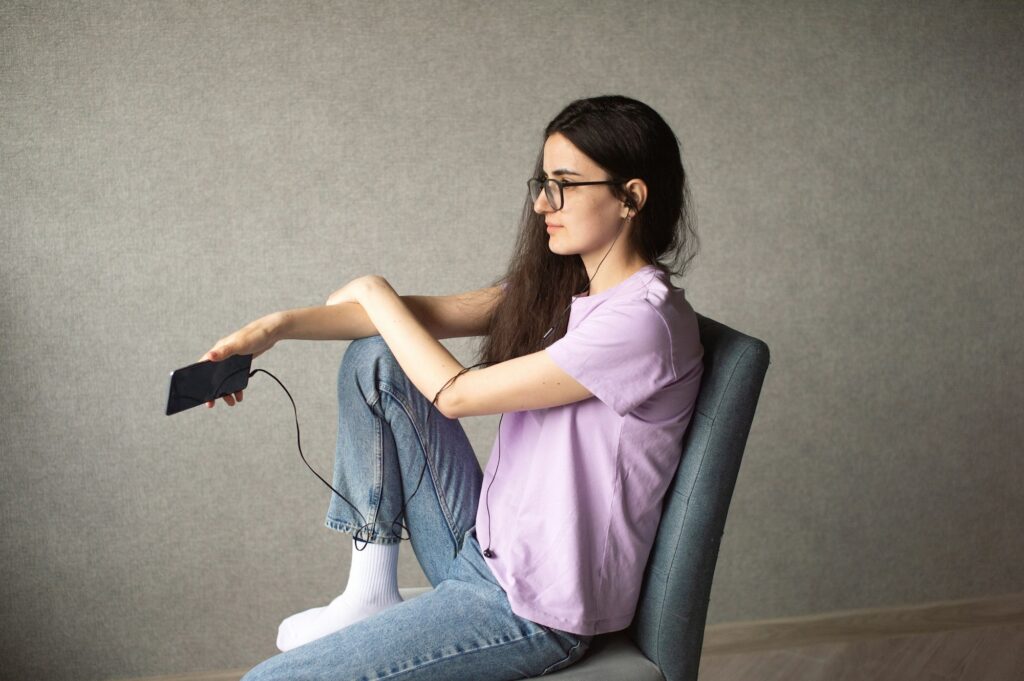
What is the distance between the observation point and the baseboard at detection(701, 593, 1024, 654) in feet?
8.71

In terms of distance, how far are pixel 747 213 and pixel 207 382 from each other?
5.25 ft

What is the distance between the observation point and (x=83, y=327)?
7.29 ft

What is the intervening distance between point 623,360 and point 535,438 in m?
0.23

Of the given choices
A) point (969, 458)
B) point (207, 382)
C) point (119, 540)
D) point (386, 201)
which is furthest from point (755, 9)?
point (119, 540)

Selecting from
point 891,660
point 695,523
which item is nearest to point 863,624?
point 891,660

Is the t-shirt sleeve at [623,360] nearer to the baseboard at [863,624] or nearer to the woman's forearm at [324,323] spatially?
the woman's forearm at [324,323]

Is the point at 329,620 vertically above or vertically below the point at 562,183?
below

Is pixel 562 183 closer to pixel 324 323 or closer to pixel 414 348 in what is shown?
pixel 414 348

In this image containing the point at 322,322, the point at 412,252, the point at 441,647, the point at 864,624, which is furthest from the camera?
the point at 864,624

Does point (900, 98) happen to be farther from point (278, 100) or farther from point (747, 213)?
point (278, 100)

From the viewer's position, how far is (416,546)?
5.30 ft

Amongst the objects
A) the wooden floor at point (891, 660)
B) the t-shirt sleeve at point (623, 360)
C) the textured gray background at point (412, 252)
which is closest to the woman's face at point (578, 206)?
the t-shirt sleeve at point (623, 360)

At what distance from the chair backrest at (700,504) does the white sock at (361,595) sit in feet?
1.43

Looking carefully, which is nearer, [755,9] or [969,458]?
[755,9]
